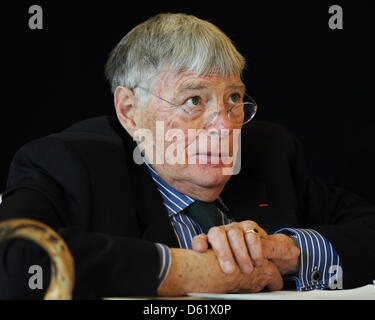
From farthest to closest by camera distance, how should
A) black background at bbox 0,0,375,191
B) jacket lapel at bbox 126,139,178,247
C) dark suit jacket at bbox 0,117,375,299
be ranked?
black background at bbox 0,0,375,191, jacket lapel at bbox 126,139,178,247, dark suit jacket at bbox 0,117,375,299

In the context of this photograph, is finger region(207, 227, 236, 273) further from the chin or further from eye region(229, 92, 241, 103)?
eye region(229, 92, 241, 103)

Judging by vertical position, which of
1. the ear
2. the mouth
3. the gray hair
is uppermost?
the gray hair

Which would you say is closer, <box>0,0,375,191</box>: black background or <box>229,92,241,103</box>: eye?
<box>229,92,241,103</box>: eye

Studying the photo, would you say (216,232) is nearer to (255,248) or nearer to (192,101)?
(255,248)

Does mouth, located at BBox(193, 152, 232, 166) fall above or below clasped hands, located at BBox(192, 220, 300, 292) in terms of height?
above

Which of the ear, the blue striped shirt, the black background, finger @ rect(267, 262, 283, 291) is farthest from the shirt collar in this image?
the black background

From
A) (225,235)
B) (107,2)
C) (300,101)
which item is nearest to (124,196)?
(225,235)

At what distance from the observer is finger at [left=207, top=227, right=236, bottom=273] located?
63.7 inches

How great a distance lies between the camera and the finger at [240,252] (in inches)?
65.0

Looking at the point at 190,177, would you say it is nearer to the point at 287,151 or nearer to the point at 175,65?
the point at 175,65

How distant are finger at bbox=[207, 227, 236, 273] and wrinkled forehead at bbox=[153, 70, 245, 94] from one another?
0.47 metres

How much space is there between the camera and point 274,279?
5.72 feet

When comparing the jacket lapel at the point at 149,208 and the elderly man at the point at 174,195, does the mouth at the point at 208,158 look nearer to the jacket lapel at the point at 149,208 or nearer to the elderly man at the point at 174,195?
the elderly man at the point at 174,195

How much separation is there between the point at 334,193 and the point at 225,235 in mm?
873
